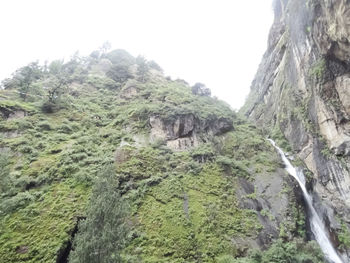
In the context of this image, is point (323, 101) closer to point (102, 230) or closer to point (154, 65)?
point (102, 230)

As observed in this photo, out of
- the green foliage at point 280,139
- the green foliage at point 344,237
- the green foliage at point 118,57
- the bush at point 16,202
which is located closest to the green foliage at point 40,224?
the bush at point 16,202

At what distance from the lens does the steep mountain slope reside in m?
12.3

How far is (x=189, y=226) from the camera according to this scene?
47.3 feet

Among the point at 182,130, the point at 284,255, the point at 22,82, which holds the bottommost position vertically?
the point at 284,255

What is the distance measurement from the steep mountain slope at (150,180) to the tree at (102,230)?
5.99ft

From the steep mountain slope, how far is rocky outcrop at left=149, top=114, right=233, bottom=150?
136 millimetres

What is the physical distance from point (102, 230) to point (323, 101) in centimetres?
2264

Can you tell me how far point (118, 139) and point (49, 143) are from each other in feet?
20.1

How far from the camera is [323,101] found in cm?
2136

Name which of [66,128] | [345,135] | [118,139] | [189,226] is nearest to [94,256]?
[189,226]

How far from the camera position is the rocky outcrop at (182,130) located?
77.5 ft

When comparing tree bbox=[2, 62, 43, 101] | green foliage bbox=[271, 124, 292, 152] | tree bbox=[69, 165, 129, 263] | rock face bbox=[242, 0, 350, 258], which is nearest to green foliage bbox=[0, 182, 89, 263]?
tree bbox=[69, 165, 129, 263]

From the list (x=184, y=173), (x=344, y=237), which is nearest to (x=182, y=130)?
(x=184, y=173)

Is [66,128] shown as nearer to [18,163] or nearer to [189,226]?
[18,163]
